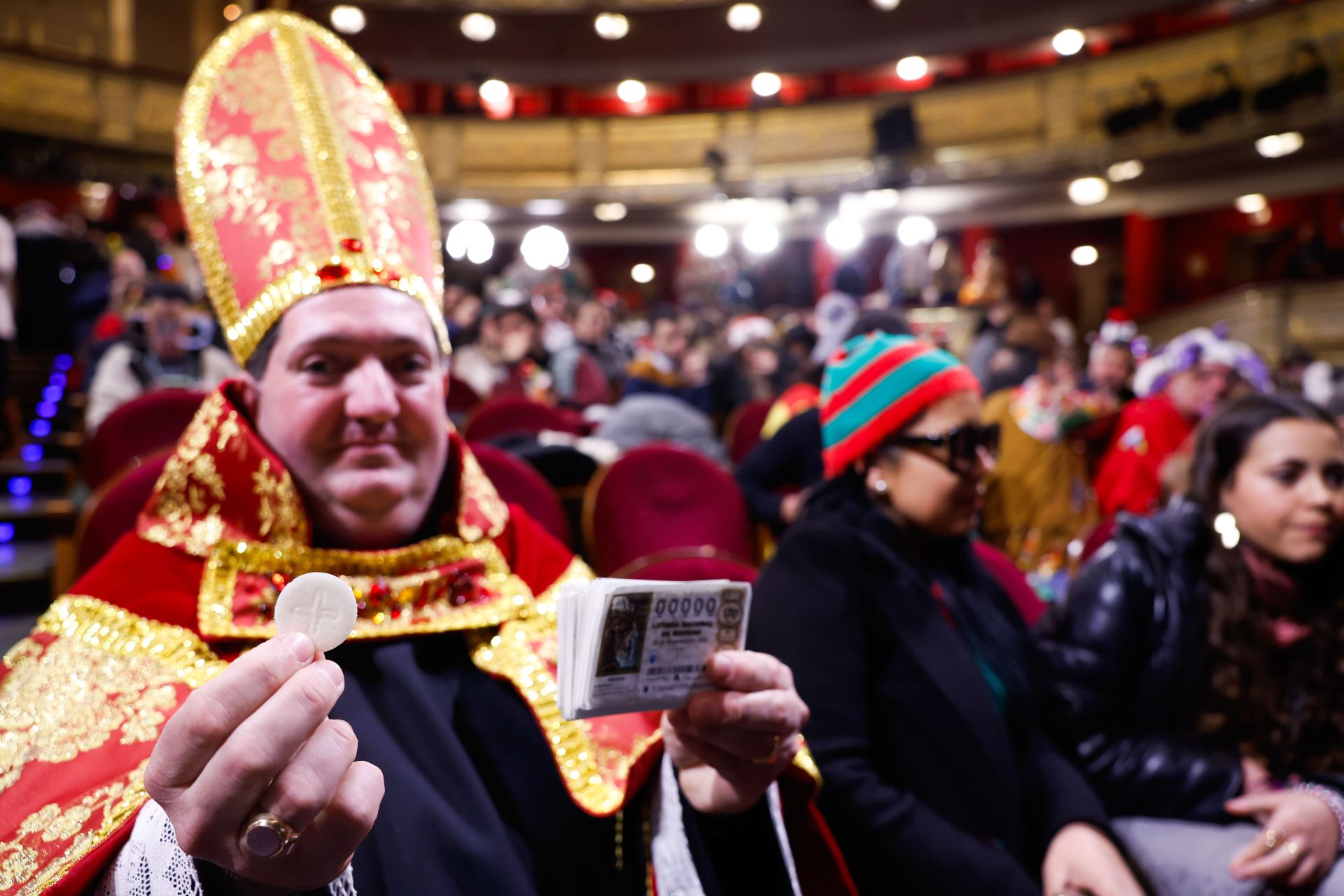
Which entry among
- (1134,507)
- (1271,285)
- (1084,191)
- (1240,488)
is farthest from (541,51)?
(1240,488)

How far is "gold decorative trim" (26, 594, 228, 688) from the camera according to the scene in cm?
110

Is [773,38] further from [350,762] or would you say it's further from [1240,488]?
[350,762]

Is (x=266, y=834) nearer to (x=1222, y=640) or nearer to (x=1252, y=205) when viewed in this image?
(x=1222, y=640)

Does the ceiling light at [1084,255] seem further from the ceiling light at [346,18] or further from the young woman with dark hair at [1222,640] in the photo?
the young woman with dark hair at [1222,640]

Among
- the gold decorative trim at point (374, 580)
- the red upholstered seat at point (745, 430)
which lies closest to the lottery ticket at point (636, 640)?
the gold decorative trim at point (374, 580)

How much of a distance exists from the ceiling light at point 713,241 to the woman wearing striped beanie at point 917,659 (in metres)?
16.2

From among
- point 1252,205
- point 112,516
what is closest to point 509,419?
point 112,516

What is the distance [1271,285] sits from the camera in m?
13.8

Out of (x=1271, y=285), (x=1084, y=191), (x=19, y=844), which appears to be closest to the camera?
(x=19, y=844)

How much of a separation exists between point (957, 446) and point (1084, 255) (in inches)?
Result: 677

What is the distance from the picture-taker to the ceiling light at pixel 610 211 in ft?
57.1

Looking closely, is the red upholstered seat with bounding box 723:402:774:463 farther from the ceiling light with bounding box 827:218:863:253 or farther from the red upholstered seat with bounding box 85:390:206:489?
the ceiling light with bounding box 827:218:863:253

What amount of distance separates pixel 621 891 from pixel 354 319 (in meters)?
0.79

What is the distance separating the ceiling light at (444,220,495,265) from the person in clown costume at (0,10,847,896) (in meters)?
16.2
